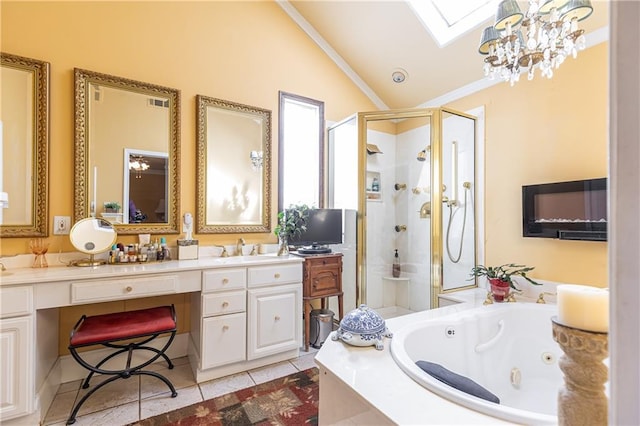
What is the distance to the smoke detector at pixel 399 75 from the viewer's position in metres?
3.22

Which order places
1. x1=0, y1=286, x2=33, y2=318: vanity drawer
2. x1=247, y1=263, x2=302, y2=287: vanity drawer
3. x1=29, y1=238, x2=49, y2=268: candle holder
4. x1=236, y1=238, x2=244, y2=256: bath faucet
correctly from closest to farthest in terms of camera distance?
x1=0, y1=286, x2=33, y2=318: vanity drawer
x1=29, y1=238, x2=49, y2=268: candle holder
x1=247, y1=263, x2=302, y2=287: vanity drawer
x1=236, y1=238, x2=244, y2=256: bath faucet

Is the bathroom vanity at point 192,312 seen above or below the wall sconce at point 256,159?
below

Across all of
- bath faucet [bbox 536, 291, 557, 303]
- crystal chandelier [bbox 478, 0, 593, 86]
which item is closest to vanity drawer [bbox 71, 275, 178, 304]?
crystal chandelier [bbox 478, 0, 593, 86]

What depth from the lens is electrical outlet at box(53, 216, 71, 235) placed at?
6.78 feet

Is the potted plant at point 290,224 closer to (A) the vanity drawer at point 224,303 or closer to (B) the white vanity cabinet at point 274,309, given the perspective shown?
(B) the white vanity cabinet at point 274,309

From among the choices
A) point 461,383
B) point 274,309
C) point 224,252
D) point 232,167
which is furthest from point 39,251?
point 461,383

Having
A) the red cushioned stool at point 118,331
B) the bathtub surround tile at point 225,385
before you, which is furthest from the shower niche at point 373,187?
the red cushioned stool at point 118,331

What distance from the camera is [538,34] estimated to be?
164 cm

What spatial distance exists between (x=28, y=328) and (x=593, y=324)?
2.46 meters

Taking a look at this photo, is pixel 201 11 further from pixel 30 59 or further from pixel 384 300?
pixel 384 300

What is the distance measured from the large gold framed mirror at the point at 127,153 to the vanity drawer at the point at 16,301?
0.66 metres

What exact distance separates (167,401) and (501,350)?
2.23 m

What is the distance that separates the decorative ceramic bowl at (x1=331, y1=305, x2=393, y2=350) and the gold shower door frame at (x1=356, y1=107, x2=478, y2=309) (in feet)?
4.87

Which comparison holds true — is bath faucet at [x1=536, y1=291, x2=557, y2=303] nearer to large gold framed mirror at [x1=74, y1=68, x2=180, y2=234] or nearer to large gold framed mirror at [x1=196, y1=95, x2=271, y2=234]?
large gold framed mirror at [x1=196, y1=95, x2=271, y2=234]
